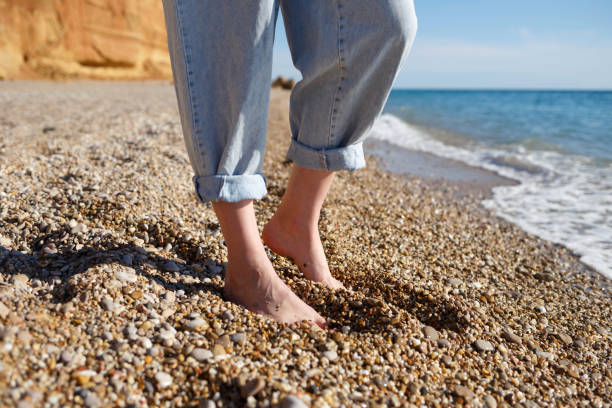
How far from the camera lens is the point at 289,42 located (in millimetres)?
1264

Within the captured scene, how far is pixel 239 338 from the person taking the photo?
44.8 inches

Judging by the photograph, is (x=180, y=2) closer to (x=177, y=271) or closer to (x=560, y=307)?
(x=177, y=271)

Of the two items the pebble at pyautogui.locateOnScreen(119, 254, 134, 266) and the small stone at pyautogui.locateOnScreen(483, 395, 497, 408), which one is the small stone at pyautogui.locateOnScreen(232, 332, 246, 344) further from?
the small stone at pyautogui.locateOnScreen(483, 395, 497, 408)

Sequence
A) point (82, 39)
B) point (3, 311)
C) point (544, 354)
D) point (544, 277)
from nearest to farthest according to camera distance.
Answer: point (3, 311) → point (544, 354) → point (544, 277) → point (82, 39)

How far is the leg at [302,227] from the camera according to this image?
145 cm

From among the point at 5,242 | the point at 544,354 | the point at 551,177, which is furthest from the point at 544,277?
the point at 551,177

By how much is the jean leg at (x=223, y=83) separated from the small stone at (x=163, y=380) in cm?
43

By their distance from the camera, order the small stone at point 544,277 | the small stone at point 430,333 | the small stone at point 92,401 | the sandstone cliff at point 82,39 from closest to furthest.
→ the small stone at point 92,401 < the small stone at point 430,333 < the small stone at point 544,277 < the sandstone cliff at point 82,39

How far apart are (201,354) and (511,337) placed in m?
1.02

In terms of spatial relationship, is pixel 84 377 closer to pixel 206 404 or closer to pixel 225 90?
pixel 206 404

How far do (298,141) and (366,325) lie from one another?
2.01 feet

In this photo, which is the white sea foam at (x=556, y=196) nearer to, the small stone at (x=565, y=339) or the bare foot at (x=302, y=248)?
Answer: the small stone at (x=565, y=339)

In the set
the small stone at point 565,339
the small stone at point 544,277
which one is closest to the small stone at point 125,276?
the small stone at point 565,339

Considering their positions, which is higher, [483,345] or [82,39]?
[82,39]
